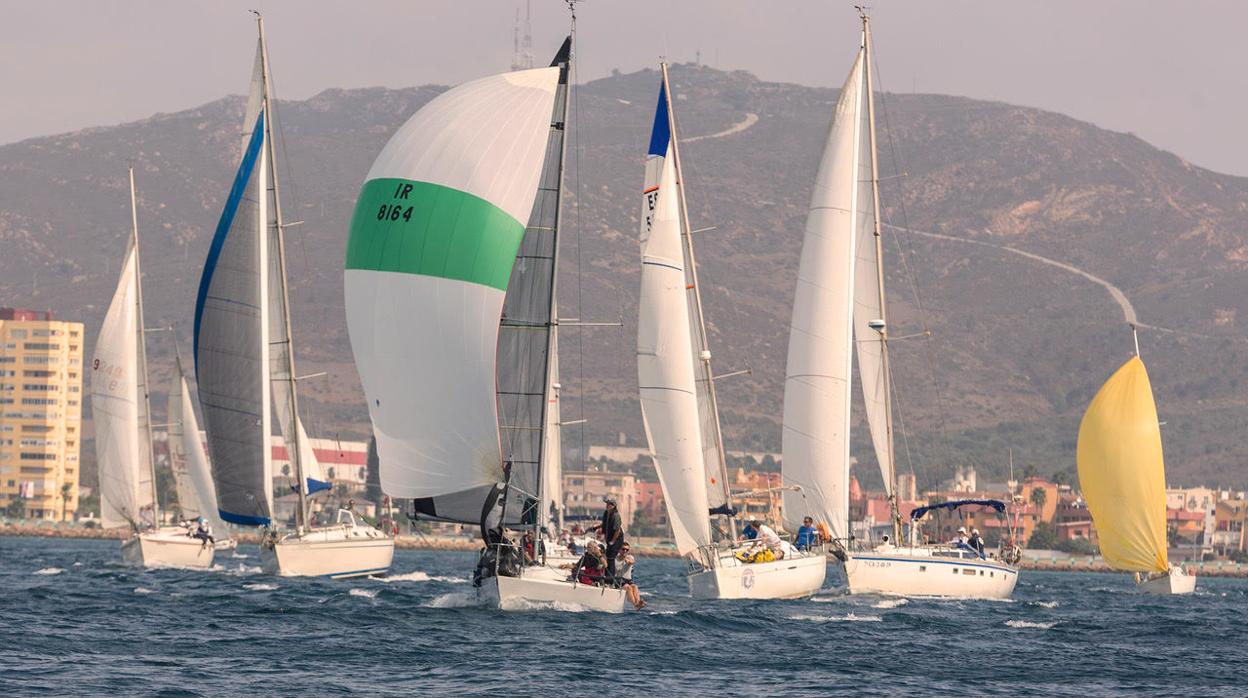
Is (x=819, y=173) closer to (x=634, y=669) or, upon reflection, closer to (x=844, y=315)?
(x=844, y=315)

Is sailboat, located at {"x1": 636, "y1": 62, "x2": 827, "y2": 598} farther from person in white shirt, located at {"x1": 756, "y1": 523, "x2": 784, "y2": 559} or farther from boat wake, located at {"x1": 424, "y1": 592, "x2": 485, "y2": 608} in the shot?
boat wake, located at {"x1": 424, "y1": 592, "x2": 485, "y2": 608}

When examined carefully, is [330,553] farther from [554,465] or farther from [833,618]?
[833,618]

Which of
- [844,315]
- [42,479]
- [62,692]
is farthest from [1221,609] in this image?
[42,479]

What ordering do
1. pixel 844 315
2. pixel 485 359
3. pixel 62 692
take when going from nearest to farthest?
1. pixel 62 692
2. pixel 485 359
3. pixel 844 315

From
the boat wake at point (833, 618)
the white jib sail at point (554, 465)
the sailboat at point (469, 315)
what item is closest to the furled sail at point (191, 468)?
the white jib sail at point (554, 465)

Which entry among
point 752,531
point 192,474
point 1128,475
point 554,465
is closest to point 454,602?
point 752,531

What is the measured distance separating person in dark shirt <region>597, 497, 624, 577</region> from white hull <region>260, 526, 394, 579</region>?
53.0 feet

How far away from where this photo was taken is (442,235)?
34.2 m

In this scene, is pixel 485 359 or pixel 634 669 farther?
pixel 485 359

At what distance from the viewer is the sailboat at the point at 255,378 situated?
49.2m

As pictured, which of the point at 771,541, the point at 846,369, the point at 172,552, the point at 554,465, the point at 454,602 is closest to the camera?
the point at 454,602

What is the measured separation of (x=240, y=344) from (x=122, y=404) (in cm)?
1336

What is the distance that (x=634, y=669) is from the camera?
2814 cm

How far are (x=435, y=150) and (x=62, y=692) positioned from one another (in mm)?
13592
